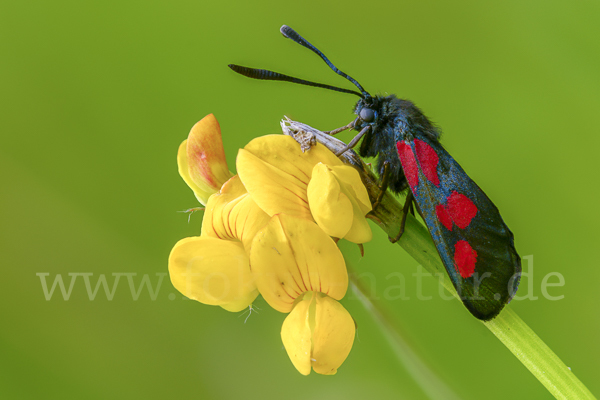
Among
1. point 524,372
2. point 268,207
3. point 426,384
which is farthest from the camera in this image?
point 524,372

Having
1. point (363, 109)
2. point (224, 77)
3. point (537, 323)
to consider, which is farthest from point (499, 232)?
point (224, 77)

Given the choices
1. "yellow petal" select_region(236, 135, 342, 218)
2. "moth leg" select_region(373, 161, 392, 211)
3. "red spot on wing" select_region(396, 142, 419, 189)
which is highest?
"red spot on wing" select_region(396, 142, 419, 189)

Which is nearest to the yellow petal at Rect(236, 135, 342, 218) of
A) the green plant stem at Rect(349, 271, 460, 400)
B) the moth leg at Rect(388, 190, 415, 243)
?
the moth leg at Rect(388, 190, 415, 243)

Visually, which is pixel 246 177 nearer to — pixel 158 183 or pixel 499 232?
pixel 499 232

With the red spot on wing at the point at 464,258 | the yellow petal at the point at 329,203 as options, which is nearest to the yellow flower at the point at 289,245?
the yellow petal at the point at 329,203

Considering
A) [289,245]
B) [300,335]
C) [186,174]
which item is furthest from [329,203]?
[186,174]

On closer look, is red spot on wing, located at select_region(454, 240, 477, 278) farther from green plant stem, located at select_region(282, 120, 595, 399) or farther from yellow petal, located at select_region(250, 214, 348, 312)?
yellow petal, located at select_region(250, 214, 348, 312)
